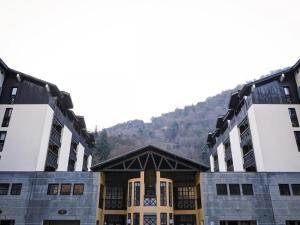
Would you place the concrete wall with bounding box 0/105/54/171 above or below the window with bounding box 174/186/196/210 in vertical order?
above

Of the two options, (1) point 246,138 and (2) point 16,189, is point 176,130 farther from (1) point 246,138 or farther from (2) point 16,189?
(2) point 16,189

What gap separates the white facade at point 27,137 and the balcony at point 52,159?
1.37 metres

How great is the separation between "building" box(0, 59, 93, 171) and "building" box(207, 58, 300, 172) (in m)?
25.3

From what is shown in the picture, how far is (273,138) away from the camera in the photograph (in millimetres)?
31391

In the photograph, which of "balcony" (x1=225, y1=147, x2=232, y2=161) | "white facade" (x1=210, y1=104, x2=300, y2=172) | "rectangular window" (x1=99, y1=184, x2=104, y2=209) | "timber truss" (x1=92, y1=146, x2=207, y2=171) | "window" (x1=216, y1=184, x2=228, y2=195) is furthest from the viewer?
"balcony" (x1=225, y1=147, x2=232, y2=161)

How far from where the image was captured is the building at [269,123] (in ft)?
101

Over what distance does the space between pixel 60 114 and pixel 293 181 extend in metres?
31.4

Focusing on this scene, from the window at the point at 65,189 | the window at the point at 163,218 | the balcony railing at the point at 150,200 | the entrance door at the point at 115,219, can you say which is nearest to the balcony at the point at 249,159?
the window at the point at 163,218

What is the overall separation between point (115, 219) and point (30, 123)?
16015 mm

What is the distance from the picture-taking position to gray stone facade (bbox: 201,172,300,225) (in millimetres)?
28250

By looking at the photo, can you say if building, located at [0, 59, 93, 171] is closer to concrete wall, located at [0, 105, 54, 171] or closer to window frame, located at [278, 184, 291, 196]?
concrete wall, located at [0, 105, 54, 171]

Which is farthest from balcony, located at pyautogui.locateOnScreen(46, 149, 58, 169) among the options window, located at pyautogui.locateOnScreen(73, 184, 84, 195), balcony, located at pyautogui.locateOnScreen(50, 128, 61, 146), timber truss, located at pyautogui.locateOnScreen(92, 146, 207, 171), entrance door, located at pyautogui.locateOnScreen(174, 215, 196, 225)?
entrance door, located at pyautogui.locateOnScreen(174, 215, 196, 225)

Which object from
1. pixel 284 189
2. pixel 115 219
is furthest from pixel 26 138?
pixel 284 189

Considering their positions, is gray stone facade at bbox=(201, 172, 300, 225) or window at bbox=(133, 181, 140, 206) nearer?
gray stone facade at bbox=(201, 172, 300, 225)
